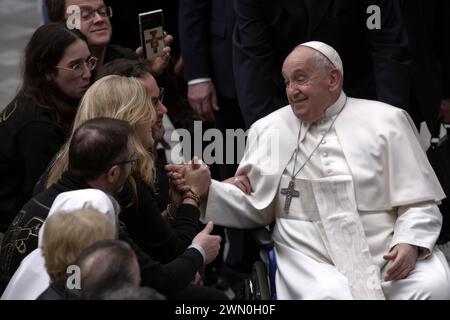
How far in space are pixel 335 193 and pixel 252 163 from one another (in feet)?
1.52

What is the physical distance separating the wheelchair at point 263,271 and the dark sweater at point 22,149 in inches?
41.5

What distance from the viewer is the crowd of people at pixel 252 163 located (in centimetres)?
447

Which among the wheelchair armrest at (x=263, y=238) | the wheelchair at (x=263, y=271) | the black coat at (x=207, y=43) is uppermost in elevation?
the black coat at (x=207, y=43)

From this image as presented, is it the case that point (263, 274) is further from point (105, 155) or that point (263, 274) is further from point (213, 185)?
point (105, 155)

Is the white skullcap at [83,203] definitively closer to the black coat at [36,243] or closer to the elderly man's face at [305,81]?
the black coat at [36,243]

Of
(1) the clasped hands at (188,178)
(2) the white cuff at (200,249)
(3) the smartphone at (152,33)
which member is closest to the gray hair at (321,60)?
(1) the clasped hands at (188,178)

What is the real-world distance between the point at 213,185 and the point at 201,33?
1.51 m

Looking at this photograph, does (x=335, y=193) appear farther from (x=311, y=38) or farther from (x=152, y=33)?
(x=152, y=33)

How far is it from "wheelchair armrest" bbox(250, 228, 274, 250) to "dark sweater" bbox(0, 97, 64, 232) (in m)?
1.03

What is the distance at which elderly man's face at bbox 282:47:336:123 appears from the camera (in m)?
5.27

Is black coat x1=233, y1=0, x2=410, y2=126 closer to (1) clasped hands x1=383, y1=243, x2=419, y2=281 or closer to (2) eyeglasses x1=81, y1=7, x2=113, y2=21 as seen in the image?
(2) eyeglasses x1=81, y1=7, x2=113, y2=21

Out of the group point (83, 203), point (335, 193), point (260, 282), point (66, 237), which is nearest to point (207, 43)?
point (335, 193)

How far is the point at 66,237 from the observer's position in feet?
13.1

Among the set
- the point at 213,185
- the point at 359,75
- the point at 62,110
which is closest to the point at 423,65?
the point at 359,75
